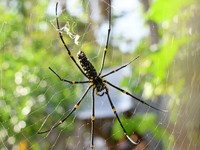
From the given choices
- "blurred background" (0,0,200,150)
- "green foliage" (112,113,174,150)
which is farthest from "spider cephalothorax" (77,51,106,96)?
"green foliage" (112,113,174,150)

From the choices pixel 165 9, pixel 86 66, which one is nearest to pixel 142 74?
pixel 165 9

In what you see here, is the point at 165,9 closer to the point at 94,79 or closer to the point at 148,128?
the point at 94,79

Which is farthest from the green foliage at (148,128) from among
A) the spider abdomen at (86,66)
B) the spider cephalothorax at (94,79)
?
the spider abdomen at (86,66)

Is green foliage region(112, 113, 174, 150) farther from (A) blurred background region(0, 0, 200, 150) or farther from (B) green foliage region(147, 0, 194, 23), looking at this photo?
(B) green foliage region(147, 0, 194, 23)

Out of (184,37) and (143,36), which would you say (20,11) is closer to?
(143,36)

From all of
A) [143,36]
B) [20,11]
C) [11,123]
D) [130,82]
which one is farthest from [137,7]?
[20,11]

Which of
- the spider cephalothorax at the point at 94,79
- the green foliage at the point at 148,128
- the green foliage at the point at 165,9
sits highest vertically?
the green foliage at the point at 165,9

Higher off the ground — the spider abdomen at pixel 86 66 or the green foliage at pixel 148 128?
the spider abdomen at pixel 86 66

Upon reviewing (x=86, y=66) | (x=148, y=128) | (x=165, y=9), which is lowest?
(x=148, y=128)

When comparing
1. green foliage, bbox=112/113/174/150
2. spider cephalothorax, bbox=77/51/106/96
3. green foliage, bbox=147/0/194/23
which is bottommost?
green foliage, bbox=112/113/174/150

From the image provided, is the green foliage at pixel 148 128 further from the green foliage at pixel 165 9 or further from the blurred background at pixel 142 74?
the green foliage at pixel 165 9
